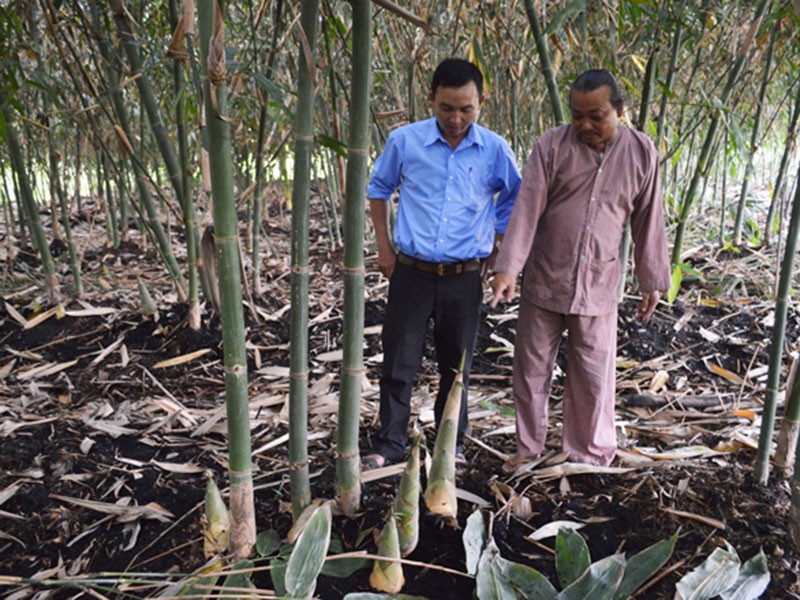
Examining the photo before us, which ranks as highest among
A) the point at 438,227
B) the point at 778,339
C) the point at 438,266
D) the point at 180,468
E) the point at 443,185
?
the point at 443,185

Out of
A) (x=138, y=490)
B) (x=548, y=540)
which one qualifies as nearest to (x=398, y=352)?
(x=548, y=540)

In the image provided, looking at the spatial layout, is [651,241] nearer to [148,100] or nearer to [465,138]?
[465,138]

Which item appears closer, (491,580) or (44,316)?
(491,580)

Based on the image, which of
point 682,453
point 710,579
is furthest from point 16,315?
point 710,579

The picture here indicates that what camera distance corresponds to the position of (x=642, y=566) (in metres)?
1.33

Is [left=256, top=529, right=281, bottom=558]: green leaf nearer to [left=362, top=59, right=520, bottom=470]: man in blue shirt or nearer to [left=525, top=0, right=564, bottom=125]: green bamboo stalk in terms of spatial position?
[left=362, top=59, right=520, bottom=470]: man in blue shirt

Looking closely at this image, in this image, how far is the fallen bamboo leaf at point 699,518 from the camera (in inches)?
62.1

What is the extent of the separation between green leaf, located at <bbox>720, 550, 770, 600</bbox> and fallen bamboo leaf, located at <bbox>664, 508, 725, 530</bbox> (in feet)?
0.61

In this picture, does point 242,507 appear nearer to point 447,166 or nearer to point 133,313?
point 447,166

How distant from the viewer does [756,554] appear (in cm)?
146

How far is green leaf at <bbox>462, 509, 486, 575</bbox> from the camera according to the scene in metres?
1.39

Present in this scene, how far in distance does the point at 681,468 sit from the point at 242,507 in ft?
3.91

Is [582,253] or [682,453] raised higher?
[582,253]

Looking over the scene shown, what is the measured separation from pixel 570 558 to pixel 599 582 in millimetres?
94
